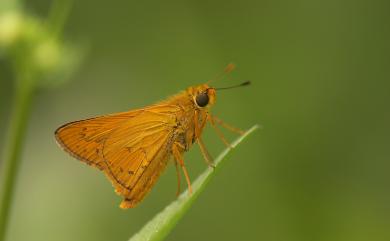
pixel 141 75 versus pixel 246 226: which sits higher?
pixel 141 75

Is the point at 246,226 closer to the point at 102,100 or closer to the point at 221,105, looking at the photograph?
the point at 221,105

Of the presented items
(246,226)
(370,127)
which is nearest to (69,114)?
(246,226)

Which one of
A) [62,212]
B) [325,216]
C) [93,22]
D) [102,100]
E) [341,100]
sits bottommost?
[325,216]

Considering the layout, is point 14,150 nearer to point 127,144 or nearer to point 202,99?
point 127,144

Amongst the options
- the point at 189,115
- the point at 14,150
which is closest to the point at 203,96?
the point at 189,115

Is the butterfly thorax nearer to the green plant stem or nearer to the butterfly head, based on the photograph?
the butterfly head

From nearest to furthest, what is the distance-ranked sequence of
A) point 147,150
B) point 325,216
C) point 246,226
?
point 147,150
point 325,216
point 246,226
